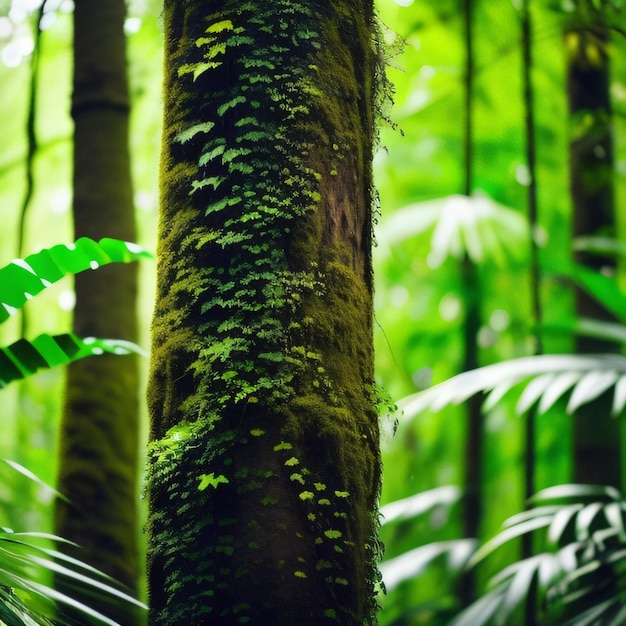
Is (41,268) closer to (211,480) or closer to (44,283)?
(44,283)

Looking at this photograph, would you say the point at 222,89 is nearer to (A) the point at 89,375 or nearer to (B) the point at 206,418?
(B) the point at 206,418

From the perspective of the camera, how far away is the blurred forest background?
120 inches

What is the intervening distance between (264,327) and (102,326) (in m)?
1.69

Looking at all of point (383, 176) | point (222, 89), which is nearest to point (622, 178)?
point (383, 176)

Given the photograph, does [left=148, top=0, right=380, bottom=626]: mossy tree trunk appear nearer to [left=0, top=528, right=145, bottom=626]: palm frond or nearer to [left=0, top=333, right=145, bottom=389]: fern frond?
[left=0, top=528, right=145, bottom=626]: palm frond

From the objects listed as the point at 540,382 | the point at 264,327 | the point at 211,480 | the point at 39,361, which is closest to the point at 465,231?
the point at 540,382

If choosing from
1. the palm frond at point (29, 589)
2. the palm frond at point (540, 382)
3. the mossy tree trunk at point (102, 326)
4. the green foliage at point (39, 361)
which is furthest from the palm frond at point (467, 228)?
the palm frond at point (29, 589)

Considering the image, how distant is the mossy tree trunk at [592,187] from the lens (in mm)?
3045

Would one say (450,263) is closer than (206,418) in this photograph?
No

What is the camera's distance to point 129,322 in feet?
8.73

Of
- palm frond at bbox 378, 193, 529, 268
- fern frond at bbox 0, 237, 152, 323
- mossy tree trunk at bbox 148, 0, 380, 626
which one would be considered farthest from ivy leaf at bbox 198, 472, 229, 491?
palm frond at bbox 378, 193, 529, 268

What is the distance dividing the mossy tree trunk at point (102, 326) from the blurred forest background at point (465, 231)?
22 cm

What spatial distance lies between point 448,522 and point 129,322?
2.89m

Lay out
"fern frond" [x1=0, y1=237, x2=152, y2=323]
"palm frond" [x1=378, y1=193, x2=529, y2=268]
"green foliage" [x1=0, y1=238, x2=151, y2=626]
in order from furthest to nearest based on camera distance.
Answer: "palm frond" [x1=378, y1=193, x2=529, y2=268] → "fern frond" [x1=0, y1=237, x2=152, y2=323] → "green foliage" [x1=0, y1=238, x2=151, y2=626]
